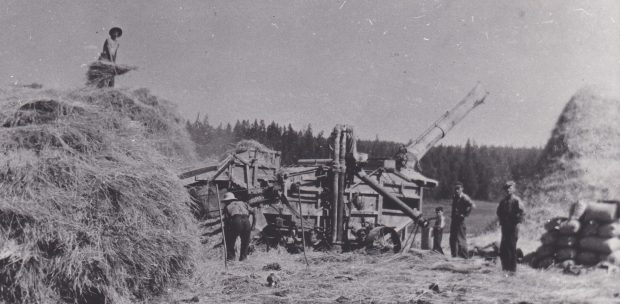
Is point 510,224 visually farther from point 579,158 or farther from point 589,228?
point 579,158

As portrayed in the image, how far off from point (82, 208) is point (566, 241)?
8365mm

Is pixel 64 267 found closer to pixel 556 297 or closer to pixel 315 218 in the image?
pixel 556 297

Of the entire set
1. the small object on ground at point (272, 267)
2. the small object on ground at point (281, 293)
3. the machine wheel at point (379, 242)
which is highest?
the machine wheel at point (379, 242)

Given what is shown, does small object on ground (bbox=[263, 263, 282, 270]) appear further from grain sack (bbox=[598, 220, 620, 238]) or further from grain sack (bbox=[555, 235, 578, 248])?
grain sack (bbox=[598, 220, 620, 238])

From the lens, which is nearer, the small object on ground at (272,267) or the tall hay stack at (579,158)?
the small object on ground at (272,267)

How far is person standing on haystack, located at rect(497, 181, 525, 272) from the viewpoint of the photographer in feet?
26.5

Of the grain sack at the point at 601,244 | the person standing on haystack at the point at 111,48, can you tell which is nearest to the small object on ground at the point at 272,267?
the person standing on haystack at the point at 111,48

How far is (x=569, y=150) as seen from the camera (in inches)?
551

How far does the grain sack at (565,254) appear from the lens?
9.10 metres

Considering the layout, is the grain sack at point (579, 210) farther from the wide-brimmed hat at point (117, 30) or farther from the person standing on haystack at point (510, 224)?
the wide-brimmed hat at point (117, 30)

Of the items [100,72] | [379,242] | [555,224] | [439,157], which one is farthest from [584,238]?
[439,157]

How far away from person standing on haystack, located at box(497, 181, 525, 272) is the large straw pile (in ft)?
16.9

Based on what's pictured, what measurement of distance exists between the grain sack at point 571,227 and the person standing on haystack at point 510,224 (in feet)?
5.69

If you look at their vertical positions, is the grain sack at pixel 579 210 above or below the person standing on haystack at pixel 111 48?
below
